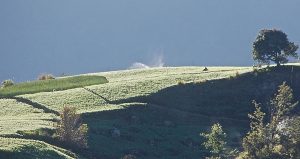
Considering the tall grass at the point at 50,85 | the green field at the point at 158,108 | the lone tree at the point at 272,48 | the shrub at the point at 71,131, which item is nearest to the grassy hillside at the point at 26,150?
the shrub at the point at 71,131

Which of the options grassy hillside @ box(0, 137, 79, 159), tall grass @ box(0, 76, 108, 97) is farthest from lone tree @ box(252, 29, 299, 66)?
grassy hillside @ box(0, 137, 79, 159)

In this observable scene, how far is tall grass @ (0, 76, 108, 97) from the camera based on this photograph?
389ft

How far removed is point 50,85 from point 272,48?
38.2 meters

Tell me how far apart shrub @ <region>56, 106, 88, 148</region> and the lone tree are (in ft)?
158

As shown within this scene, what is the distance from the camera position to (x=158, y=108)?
10819 cm

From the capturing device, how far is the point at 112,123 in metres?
97.8

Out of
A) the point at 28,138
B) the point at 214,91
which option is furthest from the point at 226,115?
the point at 28,138

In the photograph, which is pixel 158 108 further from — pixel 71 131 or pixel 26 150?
pixel 26 150

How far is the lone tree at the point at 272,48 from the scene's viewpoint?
12250cm

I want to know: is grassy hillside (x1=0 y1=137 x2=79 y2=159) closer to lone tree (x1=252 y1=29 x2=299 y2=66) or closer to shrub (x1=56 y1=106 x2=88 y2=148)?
shrub (x1=56 y1=106 x2=88 y2=148)

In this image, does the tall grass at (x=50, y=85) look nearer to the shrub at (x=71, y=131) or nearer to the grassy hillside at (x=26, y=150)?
the shrub at (x=71, y=131)

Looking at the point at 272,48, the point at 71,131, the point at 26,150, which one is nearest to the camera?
the point at 26,150

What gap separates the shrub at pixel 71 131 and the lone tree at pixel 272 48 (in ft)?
158

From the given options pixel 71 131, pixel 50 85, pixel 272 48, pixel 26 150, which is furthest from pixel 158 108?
pixel 26 150
